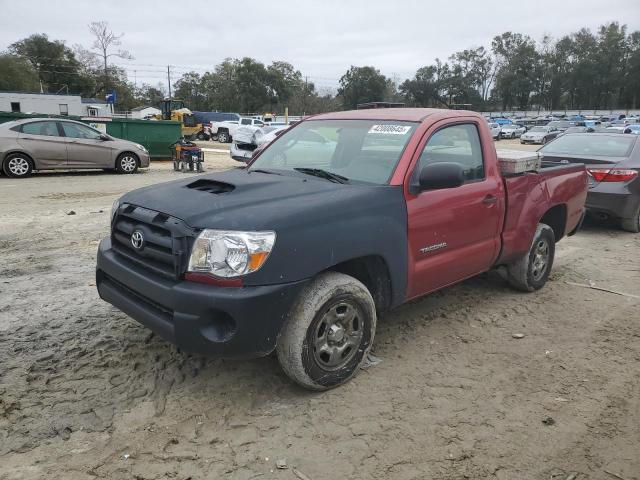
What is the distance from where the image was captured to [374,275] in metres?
3.57

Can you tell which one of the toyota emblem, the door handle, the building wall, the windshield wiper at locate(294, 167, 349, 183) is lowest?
the toyota emblem

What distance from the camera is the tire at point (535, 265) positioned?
5102 millimetres

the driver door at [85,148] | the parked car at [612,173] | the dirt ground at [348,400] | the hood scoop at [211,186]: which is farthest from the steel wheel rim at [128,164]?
the hood scoop at [211,186]

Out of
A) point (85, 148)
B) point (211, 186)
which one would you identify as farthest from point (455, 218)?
point (85, 148)

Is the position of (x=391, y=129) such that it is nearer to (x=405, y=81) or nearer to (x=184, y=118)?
(x=184, y=118)

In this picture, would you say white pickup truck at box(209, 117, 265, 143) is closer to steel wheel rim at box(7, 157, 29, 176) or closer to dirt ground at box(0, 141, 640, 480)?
steel wheel rim at box(7, 157, 29, 176)

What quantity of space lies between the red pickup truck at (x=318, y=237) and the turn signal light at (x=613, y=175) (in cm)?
396

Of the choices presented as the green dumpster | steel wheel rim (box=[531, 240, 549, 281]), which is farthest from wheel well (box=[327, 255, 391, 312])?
the green dumpster

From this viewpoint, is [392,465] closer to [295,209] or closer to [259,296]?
[259,296]

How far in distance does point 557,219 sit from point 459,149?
2.05 m

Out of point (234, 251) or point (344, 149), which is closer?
point (234, 251)

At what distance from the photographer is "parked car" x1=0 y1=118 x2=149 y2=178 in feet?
42.4

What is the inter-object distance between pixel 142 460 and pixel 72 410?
674mm

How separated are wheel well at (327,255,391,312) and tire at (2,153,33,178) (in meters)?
12.5
